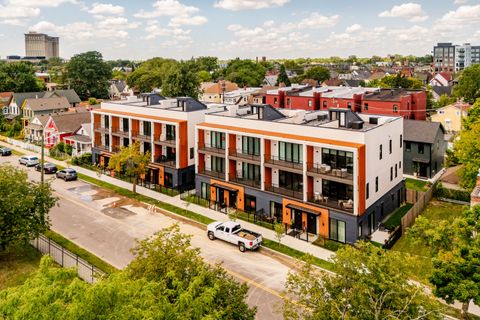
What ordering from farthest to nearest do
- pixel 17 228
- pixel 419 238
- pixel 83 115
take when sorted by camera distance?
1. pixel 83 115
2. pixel 17 228
3. pixel 419 238

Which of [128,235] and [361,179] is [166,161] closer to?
[128,235]

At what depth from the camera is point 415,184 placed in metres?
46.4

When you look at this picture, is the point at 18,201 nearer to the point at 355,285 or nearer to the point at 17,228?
the point at 17,228

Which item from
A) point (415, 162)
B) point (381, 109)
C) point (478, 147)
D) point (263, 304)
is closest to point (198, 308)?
point (263, 304)

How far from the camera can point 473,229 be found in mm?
19484

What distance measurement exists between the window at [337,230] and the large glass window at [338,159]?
13.2 ft

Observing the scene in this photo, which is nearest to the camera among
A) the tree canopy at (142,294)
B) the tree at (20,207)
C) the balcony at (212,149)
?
the tree canopy at (142,294)

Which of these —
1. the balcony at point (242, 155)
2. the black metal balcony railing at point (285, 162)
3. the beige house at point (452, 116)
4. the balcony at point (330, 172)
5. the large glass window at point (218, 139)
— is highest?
the beige house at point (452, 116)

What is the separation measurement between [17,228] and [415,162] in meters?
40.9

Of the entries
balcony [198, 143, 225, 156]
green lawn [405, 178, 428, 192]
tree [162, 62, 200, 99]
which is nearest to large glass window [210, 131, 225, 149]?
balcony [198, 143, 225, 156]

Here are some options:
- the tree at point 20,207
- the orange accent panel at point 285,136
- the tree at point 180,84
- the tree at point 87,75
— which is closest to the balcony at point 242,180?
the orange accent panel at point 285,136

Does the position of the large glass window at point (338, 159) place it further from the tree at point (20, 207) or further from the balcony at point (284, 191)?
→ the tree at point (20, 207)

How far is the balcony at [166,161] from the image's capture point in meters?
45.4

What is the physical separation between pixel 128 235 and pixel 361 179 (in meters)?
18.5
